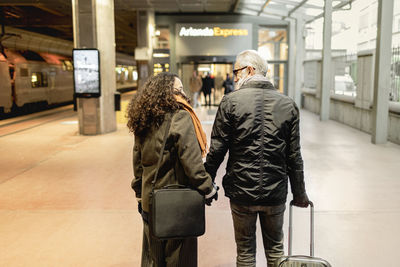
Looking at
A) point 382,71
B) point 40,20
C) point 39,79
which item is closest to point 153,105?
point 382,71

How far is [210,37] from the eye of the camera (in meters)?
20.9

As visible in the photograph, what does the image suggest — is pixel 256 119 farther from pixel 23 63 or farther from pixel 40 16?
pixel 40 16

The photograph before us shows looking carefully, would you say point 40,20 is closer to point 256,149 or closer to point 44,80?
point 44,80

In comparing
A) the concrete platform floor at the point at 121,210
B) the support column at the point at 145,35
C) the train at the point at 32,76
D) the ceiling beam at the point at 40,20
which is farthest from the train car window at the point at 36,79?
the concrete platform floor at the point at 121,210

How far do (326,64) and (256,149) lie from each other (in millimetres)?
13659

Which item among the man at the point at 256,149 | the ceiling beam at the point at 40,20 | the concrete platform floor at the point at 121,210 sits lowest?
the concrete platform floor at the point at 121,210

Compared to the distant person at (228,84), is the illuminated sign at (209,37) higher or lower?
higher

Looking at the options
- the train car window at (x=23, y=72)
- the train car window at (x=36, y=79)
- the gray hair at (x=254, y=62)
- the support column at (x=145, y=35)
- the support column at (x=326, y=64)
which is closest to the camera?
the gray hair at (x=254, y=62)

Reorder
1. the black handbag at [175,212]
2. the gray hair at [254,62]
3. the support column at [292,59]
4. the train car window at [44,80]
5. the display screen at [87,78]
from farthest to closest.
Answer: the support column at [292,59] < the train car window at [44,80] < the display screen at [87,78] < the gray hair at [254,62] < the black handbag at [175,212]

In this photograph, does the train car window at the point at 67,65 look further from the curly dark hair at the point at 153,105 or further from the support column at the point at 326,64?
the curly dark hair at the point at 153,105

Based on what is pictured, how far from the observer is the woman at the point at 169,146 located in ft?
8.50

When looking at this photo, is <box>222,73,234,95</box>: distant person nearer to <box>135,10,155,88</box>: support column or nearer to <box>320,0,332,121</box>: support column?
<box>135,10,155,88</box>: support column

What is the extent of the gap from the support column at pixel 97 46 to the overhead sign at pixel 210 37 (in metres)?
8.31

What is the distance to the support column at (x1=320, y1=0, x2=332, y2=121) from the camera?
50.4ft
